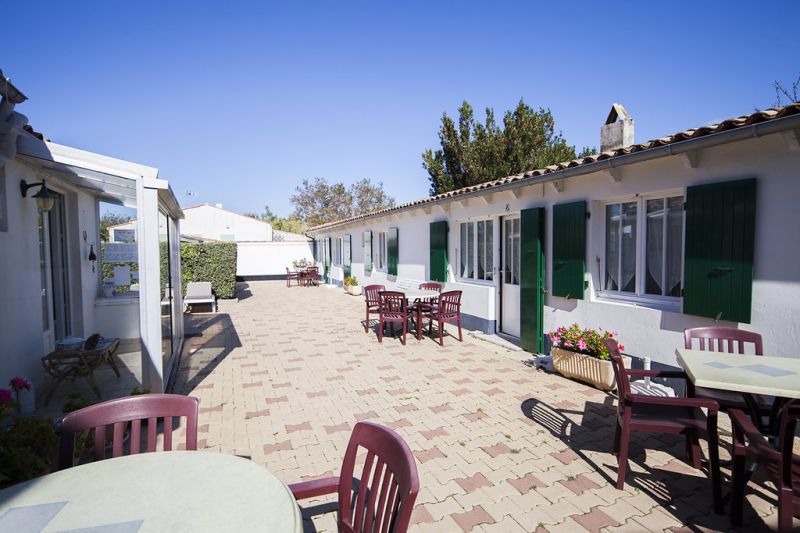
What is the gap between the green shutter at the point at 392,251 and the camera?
37.6ft

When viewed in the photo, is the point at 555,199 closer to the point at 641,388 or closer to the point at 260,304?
the point at 641,388

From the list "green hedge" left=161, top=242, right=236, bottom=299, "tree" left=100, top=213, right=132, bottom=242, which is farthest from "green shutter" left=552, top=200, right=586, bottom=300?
"green hedge" left=161, top=242, right=236, bottom=299

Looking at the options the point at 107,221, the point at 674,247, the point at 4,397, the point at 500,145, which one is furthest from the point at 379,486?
the point at 500,145

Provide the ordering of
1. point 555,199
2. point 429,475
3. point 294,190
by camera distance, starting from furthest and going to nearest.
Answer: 1. point 294,190
2. point 555,199
3. point 429,475

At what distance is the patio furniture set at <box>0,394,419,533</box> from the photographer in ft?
4.15

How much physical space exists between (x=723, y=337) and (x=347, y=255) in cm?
1409

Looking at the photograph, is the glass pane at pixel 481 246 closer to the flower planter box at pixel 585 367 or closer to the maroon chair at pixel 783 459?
the flower planter box at pixel 585 367

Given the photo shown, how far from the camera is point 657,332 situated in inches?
180

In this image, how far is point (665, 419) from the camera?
2785mm

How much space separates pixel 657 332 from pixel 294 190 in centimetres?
3937

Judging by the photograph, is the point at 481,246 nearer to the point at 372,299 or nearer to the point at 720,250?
the point at 372,299

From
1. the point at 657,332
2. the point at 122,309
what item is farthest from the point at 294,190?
the point at 657,332

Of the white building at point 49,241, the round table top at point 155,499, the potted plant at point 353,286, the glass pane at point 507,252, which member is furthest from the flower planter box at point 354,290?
the round table top at point 155,499

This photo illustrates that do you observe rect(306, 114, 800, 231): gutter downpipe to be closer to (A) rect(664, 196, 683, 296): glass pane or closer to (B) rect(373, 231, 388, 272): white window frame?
(A) rect(664, 196, 683, 296): glass pane
